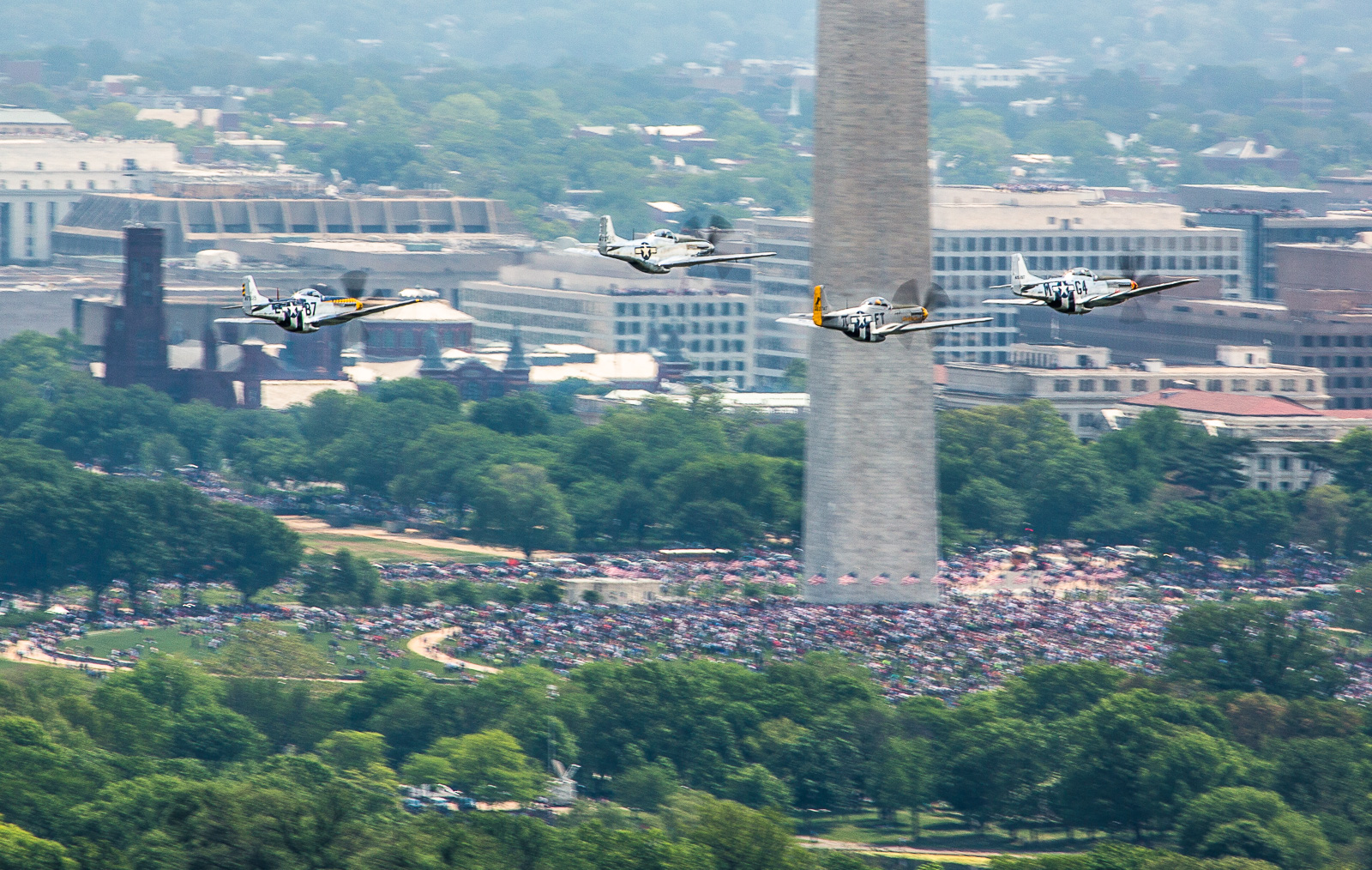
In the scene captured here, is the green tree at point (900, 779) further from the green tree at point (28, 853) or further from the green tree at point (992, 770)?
the green tree at point (28, 853)

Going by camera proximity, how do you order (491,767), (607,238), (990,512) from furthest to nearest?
(990,512) < (491,767) < (607,238)

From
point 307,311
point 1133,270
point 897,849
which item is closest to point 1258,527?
point 897,849

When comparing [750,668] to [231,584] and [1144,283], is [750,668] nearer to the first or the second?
[231,584]

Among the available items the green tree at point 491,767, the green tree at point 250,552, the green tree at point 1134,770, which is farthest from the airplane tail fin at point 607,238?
the green tree at point 250,552

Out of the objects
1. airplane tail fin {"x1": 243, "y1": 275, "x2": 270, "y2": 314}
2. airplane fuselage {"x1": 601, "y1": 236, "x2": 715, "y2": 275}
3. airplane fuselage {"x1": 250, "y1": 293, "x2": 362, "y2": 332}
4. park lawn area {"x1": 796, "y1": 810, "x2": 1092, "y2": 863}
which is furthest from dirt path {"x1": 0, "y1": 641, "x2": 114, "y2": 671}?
airplane fuselage {"x1": 601, "y1": 236, "x2": 715, "y2": 275}

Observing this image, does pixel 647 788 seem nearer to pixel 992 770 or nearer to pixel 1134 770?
pixel 992 770

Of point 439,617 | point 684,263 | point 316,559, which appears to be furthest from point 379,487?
point 684,263

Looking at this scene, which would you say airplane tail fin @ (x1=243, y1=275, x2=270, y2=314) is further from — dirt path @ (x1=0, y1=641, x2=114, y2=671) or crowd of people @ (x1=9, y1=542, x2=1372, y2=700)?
dirt path @ (x1=0, y1=641, x2=114, y2=671)
